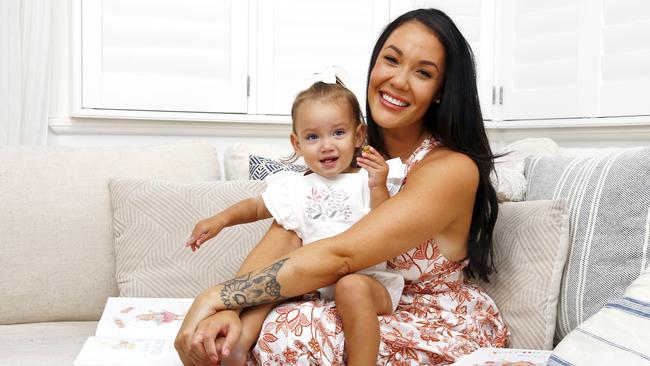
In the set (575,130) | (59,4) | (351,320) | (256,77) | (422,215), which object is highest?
(59,4)

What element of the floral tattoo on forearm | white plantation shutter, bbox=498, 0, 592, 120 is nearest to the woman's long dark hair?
the floral tattoo on forearm

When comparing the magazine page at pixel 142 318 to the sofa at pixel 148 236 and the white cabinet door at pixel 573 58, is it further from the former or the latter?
the white cabinet door at pixel 573 58

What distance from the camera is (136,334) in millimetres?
1740

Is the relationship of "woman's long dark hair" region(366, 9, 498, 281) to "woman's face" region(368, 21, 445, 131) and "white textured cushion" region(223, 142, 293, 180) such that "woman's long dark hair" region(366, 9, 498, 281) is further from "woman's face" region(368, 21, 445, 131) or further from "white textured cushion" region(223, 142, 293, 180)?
"white textured cushion" region(223, 142, 293, 180)

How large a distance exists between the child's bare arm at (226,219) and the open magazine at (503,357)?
0.60 meters

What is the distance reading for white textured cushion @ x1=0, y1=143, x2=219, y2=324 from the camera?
2025mm

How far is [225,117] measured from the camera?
2939 millimetres

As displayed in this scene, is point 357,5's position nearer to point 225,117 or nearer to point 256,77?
point 256,77

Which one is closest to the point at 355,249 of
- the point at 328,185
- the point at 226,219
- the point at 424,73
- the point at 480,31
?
the point at 328,185

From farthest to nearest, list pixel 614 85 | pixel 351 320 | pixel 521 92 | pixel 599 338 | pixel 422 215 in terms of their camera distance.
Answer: pixel 521 92
pixel 614 85
pixel 422 215
pixel 351 320
pixel 599 338

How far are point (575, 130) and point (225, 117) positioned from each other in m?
1.43

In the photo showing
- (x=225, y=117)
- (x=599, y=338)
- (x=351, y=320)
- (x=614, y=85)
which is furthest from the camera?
(x=225, y=117)

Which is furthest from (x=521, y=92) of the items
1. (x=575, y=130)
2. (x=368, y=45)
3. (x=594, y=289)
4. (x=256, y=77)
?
(x=594, y=289)

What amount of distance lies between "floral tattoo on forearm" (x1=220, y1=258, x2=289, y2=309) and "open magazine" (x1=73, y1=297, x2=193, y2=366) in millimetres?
207
